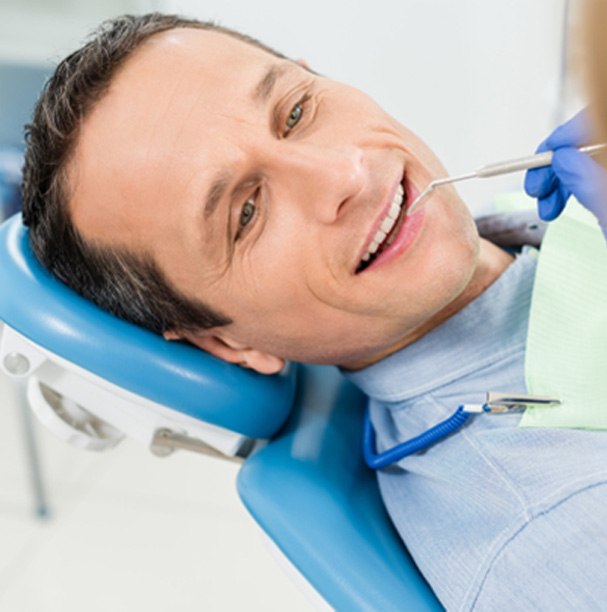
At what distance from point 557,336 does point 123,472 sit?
5.30ft

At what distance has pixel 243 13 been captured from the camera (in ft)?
8.14

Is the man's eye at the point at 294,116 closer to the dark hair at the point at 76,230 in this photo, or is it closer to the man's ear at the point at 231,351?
the dark hair at the point at 76,230

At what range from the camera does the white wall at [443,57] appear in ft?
7.46

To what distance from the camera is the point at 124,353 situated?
983 millimetres

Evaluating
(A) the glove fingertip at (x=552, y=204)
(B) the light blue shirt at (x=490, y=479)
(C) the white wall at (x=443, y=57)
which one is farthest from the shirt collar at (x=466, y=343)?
(C) the white wall at (x=443, y=57)

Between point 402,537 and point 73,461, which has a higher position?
point 402,537

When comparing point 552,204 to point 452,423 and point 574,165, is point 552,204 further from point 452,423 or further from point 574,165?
point 452,423

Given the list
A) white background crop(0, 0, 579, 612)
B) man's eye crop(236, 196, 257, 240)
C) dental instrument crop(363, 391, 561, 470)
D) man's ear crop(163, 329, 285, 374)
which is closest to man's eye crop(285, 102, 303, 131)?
man's eye crop(236, 196, 257, 240)

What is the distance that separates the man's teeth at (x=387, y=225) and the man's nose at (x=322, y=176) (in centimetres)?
5

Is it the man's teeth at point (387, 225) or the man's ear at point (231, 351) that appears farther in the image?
the man's ear at point (231, 351)

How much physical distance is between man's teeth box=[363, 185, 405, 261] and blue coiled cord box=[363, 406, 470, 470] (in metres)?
0.22

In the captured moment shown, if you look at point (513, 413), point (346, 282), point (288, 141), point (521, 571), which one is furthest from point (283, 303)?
point (521, 571)

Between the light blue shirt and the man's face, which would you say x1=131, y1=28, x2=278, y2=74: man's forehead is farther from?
the light blue shirt

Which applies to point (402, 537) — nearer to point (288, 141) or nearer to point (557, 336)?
point (557, 336)
